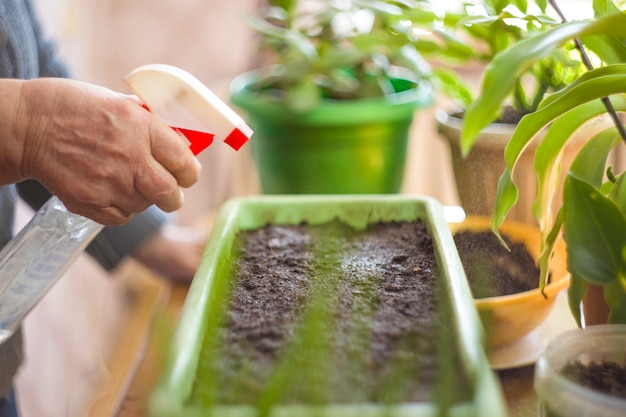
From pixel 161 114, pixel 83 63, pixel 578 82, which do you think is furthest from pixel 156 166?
pixel 83 63

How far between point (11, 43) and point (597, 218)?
0.57 metres

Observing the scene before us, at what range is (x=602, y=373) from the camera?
44 cm

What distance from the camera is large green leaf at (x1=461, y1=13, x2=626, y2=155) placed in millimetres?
357

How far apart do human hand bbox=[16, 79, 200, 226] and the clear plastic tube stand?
0.08 metres

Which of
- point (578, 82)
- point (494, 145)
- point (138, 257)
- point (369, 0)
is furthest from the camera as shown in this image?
point (138, 257)

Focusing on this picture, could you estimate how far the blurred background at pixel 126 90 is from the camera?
4.76ft

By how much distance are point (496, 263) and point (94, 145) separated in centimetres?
38

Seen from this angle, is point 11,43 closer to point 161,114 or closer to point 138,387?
point 161,114

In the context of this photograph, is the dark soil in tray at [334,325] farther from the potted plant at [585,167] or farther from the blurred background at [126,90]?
the blurred background at [126,90]

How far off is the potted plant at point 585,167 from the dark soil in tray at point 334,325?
0.10 meters

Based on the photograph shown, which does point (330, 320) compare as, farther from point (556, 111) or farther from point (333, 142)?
point (333, 142)

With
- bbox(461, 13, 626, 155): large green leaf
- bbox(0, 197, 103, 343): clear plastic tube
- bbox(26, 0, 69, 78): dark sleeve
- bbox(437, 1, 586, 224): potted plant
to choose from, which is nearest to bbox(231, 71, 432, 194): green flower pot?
bbox(437, 1, 586, 224): potted plant

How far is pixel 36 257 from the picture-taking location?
590mm

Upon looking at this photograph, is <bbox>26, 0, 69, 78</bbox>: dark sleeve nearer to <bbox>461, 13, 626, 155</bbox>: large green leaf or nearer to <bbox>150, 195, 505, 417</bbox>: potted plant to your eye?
<bbox>150, 195, 505, 417</bbox>: potted plant
